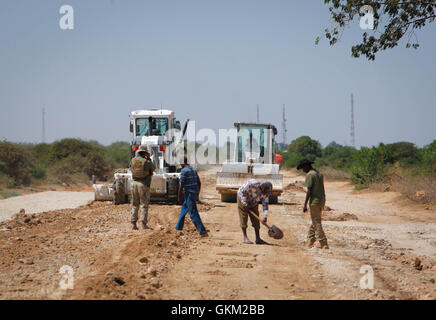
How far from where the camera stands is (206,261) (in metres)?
8.23

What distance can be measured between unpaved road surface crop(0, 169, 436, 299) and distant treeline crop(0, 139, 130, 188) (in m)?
19.9

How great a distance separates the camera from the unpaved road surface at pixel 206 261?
629 cm

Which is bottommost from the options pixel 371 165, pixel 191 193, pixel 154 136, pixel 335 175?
pixel 335 175

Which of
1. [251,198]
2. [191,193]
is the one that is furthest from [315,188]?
[191,193]

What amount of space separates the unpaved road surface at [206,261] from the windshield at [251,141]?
6537mm

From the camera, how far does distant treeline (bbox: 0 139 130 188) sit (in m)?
32.5

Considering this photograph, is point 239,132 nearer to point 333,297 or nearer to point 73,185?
point 333,297

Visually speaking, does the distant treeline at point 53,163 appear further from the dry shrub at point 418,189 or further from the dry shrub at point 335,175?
the dry shrub at point 418,189

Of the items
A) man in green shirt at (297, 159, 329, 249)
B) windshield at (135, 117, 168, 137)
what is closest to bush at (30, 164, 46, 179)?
windshield at (135, 117, 168, 137)

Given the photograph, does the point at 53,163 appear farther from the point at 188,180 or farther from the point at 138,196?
the point at 188,180

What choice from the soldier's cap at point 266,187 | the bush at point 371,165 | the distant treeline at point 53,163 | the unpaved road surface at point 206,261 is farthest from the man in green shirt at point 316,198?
the distant treeline at point 53,163

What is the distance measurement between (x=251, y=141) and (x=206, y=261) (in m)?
13.0
